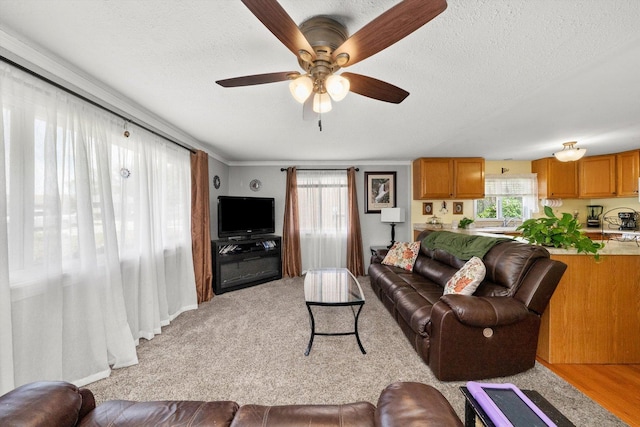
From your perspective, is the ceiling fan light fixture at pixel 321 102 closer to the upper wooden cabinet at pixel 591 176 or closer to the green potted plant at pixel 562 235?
the green potted plant at pixel 562 235

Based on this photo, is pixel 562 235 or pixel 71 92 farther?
pixel 562 235

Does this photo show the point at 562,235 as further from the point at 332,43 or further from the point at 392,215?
the point at 392,215

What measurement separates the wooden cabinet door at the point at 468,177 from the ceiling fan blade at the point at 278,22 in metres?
4.17

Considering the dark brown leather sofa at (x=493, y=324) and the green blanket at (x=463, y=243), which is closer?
the dark brown leather sofa at (x=493, y=324)

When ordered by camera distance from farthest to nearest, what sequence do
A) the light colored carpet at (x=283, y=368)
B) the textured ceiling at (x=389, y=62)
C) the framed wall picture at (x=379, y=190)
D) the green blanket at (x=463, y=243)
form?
the framed wall picture at (x=379, y=190)
the green blanket at (x=463, y=243)
the light colored carpet at (x=283, y=368)
the textured ceiling at (x=389, y=62)

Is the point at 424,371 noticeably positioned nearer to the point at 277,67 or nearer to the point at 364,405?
the point at 364,405

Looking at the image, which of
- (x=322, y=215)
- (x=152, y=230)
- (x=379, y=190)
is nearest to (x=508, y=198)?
(x=379, y=190)

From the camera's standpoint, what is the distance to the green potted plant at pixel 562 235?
1980mm

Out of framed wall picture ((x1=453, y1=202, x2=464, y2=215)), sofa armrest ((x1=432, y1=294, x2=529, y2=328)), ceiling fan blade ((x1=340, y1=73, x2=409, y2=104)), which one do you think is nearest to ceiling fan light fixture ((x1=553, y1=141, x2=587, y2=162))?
framed wall picture ((x1=453, y1=202, x2=464, y2=215))

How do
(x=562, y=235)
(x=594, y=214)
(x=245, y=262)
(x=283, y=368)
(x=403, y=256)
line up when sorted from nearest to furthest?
(x=283, y=368)
(x=562, y=235)
(x=403, y=256)
(x=245, y=262)
(x=594, y=214)

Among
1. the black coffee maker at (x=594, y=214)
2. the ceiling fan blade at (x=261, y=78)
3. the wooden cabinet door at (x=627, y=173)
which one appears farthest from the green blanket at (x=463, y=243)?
the black coffee maker at (x=594, y=214)

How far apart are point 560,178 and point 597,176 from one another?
0.49 metres

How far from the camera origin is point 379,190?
494 centimetres

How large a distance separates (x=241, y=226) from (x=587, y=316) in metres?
4.25
